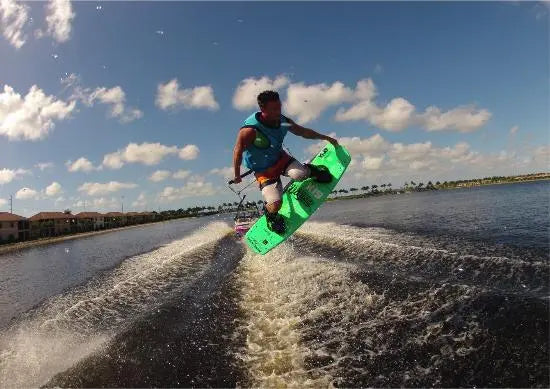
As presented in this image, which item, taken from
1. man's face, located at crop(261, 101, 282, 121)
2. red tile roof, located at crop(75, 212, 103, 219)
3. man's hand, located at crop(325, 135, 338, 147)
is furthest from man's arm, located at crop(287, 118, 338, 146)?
red tile roof, located at crop(75, 212, 103, 219)

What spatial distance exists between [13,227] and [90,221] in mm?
33673

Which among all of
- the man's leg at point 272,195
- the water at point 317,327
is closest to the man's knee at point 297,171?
the man's leg at point 272,195

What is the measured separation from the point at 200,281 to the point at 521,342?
9.04 metres

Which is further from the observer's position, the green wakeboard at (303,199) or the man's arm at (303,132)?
the green wakeboard at (303,199)

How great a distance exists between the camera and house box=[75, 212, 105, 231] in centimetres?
9806

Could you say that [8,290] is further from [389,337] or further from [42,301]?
[389,337]

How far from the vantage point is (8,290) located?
16984 mm

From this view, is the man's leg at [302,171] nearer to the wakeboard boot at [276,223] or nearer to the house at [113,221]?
the wakeboard boot at [276,223]

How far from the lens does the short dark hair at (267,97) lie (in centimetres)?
712

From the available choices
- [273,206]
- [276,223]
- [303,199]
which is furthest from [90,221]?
[273,206]

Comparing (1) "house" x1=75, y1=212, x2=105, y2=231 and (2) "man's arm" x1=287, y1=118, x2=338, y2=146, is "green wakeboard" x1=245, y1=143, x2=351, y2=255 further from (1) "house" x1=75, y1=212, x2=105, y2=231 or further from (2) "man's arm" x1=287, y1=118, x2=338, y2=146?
(1) "house" x1=75, y1=212, x2=105, y2=231

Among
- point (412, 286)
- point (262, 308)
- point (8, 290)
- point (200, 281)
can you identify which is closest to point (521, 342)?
point (412, 286)

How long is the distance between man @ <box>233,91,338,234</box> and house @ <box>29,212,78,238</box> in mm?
87745

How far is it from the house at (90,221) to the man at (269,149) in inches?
3922
